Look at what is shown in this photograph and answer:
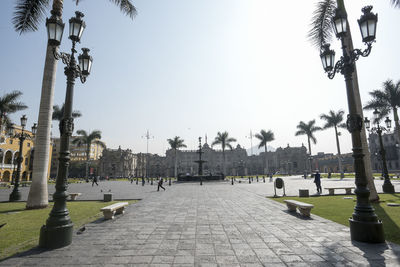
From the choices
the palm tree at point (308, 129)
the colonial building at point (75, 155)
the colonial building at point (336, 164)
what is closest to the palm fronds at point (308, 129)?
the palm tree at point (308, 129)

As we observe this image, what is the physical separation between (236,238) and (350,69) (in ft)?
18.6

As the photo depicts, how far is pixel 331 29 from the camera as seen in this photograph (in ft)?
36.8

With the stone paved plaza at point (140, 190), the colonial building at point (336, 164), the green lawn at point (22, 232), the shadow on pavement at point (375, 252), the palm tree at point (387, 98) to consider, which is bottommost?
the stone paved plaza at point (140, 190)

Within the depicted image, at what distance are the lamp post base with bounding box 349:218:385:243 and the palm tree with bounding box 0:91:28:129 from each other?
3002 centimetres

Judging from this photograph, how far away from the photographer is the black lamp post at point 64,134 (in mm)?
5011

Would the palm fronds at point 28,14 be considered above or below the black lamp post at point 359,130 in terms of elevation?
above

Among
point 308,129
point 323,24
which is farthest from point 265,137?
point 323,24

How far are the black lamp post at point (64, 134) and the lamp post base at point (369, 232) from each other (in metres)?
6.95

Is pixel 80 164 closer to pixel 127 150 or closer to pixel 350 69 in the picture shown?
pixel 127 150

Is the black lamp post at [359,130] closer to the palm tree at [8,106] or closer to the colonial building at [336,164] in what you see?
the palm tree at [8,106]

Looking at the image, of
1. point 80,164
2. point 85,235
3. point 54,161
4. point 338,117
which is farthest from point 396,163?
point 54,161

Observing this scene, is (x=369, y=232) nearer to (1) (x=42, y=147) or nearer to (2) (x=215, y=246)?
(2) (x=215, y=246)

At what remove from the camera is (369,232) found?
16.4 ft

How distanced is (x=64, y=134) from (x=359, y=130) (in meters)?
7.81
